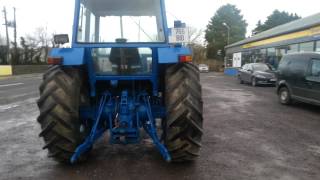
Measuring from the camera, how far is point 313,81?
1113cm

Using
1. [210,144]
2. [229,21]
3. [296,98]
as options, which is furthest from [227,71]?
[210,144]

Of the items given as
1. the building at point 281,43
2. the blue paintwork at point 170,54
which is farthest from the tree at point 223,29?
the blue paintwork at point 170,54

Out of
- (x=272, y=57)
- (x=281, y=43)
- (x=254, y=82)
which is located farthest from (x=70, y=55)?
(x=272, y=57)

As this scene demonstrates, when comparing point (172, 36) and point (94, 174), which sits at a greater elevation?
point (172, 36)

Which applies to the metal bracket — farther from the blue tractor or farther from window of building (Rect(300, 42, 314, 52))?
window of building (Rect(300, 42, 314, 52))

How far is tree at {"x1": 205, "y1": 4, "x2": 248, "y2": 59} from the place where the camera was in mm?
69375

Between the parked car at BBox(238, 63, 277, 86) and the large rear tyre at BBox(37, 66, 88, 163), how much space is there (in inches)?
712

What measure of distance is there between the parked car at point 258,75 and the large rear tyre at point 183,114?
17.4 metres

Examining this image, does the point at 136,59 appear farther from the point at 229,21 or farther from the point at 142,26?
the point at 229,21

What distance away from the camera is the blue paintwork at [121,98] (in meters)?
5.09

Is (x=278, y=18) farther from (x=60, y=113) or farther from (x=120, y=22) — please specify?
(x=60, y=113)

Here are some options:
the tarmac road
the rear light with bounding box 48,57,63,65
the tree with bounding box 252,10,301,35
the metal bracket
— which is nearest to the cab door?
the tarmac road

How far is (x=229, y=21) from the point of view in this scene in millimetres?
70875

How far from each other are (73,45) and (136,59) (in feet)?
3.14
